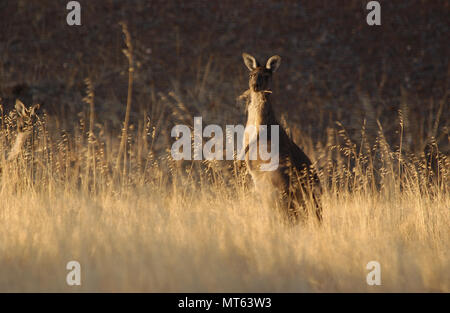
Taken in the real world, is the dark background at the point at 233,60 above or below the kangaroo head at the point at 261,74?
above

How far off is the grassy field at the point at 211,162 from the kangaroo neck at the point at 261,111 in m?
0.64

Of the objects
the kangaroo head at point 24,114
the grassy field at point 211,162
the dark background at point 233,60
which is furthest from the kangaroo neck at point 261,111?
the dark background at point 233,60

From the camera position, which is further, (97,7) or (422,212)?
(97,7)

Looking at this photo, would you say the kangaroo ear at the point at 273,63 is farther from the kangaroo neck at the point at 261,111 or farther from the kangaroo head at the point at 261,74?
the kangaroo neck at the point at 261,111

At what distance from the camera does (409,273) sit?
4.83 m

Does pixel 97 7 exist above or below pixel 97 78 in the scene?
above

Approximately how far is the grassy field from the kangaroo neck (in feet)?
2.09

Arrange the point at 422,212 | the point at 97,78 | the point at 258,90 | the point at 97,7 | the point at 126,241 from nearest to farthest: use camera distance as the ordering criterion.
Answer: the point at 126,241
the point at 422,212
the point at 258,90
the point at 97,78
the point at 97,7

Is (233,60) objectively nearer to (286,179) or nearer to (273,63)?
(273,63)

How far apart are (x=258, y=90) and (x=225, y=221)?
1.90m

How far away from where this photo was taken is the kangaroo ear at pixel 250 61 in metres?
6.98
